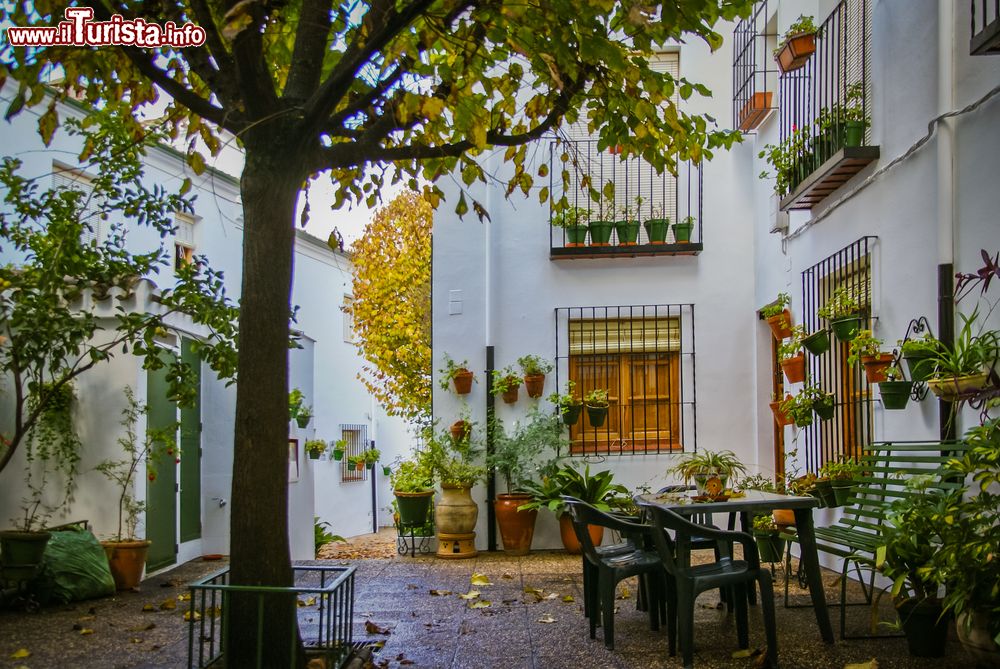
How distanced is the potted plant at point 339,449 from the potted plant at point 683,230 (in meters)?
10.6

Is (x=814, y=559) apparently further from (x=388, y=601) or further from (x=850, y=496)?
(x=388, y=601)

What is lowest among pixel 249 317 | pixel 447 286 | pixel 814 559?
pixel 814 559

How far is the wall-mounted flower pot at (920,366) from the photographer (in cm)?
583

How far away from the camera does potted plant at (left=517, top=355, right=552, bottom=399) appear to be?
Result: 10219mm

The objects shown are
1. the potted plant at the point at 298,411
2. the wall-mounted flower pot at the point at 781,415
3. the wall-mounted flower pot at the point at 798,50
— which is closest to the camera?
the wall-mounted flower pot at the point at 798,50

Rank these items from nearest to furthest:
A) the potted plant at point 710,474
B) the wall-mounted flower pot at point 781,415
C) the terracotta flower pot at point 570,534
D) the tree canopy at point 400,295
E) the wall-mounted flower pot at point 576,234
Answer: the potted plant at point 710,474 → the wall-mounted flower pot at point 781,415 → the terracotta flower pot at point 570,534 → the wall-mounted flower pot at point 576,234 → the tree canopy at point 400,295

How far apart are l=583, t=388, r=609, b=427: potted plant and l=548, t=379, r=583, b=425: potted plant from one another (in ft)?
0.30

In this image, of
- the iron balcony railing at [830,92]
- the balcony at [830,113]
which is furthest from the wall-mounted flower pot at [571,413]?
the iron balcony railing at [830,92]

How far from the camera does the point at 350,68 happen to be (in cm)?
428

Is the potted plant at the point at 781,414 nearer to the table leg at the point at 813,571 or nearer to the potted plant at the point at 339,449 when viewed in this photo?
the table leg at the point at 813,571

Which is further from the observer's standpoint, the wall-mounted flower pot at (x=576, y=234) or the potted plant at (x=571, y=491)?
the wall-mounted flower pot at (x=576, y=234)

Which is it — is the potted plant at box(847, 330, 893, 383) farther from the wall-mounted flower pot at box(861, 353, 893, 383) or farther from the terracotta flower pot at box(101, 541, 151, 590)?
the terracotta flower pot at box(101, 541, 151, 590)

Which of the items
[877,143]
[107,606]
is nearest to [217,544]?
[107,606]

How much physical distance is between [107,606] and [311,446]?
4156 mm
